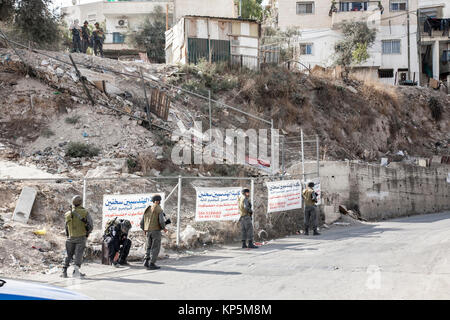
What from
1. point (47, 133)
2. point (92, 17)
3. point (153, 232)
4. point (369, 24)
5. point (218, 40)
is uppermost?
point (92, 17)

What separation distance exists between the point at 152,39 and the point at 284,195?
34.3 metres

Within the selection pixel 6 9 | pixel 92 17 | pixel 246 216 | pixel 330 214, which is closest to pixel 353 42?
pixel 330 214

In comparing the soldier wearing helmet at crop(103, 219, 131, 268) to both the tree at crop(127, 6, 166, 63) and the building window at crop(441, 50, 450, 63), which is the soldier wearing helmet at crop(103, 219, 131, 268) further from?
the building window at crop(441, 50, 450, 63)

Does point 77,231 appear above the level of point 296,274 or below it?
above

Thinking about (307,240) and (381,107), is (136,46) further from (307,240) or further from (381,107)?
(307,240)

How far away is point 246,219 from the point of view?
43.7ft

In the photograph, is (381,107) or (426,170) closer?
(426,170)

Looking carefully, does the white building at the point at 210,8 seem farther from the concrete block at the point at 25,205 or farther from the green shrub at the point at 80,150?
the concrete block at the point at 25,205

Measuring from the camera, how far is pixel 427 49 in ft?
167

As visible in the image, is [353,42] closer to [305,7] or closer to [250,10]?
[305,7]

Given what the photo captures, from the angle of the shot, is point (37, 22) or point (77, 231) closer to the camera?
point (77, 231)

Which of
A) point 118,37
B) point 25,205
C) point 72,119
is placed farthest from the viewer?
point 118,37
